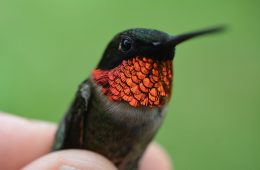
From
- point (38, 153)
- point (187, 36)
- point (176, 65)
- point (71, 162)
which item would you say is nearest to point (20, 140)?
point (38, 153)

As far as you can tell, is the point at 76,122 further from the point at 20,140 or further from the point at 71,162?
the point at 20,140

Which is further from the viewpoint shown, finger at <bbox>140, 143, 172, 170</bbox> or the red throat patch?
finger at <bbox>140, 143, 172, 170</bbox>

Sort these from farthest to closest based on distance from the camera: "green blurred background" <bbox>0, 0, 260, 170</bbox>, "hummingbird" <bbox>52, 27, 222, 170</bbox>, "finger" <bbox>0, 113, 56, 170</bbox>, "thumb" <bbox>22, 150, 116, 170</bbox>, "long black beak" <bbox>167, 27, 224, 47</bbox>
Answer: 1. "green blurred background" <bbox>0, 0, 260, 170</bbox>
2. "finger" <bbox>0, 113, 56, 170</bbox>
3. "thumb" <bbox>22, 150, 116, 170</bbox>
4. "hummingbird" <bbox>52, 27, 222, 170</bbox>
5. "long black beak" <bbox>167, 27, 224, 47</bbox>

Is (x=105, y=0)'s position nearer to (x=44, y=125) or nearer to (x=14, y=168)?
(x=44, y=125)

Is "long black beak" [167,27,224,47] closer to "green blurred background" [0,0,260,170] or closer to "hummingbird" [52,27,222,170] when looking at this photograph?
"hummingbird" [52,27,222,170]

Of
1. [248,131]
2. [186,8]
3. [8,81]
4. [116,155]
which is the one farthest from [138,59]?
[248,131]

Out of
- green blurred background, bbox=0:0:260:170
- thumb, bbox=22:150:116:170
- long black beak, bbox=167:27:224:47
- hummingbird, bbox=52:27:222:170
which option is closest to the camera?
long black beak, bbox=167:27:224:47

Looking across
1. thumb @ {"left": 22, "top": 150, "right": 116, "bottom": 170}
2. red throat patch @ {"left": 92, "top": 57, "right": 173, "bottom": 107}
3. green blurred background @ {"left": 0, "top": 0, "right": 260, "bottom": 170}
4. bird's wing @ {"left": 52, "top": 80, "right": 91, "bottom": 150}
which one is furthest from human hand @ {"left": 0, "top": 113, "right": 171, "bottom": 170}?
green blurred background @ {"left": 0, "top": 0, "right": 260, "bottom": 170}
